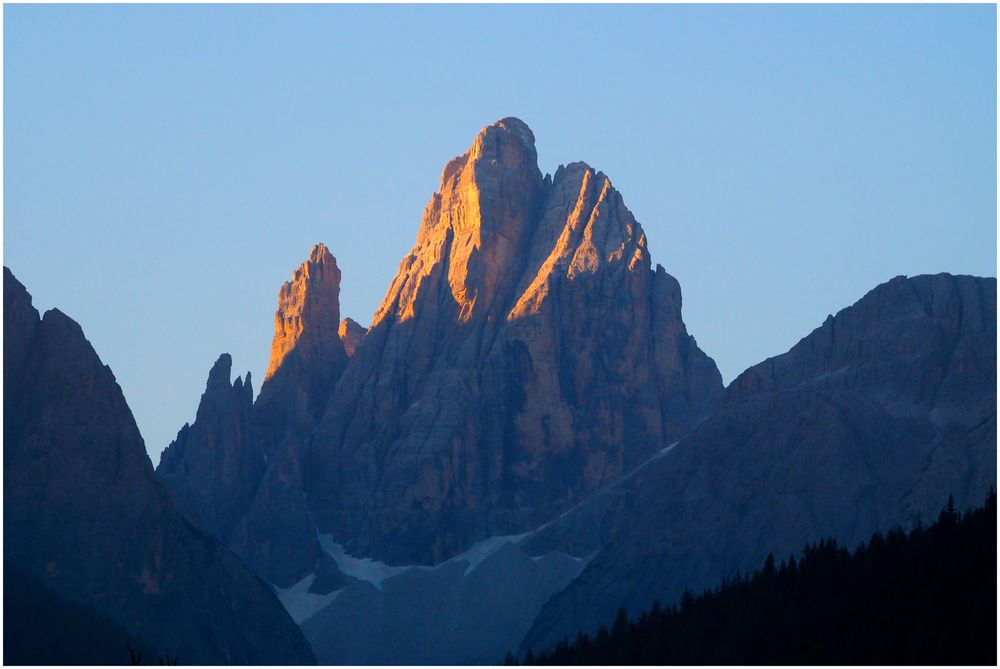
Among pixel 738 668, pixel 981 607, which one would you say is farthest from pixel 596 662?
pixel 981 607

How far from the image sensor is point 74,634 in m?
179

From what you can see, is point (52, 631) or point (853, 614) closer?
point (853, 614)

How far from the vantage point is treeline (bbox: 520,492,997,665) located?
114 meters

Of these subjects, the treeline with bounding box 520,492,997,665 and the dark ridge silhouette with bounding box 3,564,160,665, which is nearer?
the treeline with bounding box 520,492,997,665

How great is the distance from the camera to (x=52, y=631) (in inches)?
6998

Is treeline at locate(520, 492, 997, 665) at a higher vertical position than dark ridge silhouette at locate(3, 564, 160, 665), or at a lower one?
lower

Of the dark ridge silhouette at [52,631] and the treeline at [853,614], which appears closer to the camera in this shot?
the treeline at [853,614]

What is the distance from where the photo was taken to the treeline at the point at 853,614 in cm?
11431

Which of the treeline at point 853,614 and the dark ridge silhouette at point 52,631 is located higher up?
the dark ridge silhouette at point 52,631

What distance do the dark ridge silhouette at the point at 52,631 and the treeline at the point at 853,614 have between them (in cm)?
3681

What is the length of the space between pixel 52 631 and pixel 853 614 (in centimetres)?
7194

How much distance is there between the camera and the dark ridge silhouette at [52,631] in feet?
565

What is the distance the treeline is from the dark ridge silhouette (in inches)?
1449

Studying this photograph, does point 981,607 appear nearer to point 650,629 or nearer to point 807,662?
point 807,662
